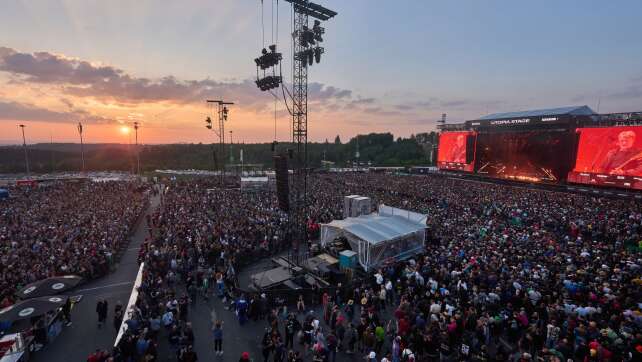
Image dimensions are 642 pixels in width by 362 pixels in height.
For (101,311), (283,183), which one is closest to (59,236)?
(101,311)

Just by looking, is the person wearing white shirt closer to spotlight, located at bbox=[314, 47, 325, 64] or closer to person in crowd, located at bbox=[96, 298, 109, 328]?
person in crowd, located at bbox=[96, 298, 109, 328]

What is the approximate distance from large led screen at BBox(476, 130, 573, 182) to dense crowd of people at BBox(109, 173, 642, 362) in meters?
15.2

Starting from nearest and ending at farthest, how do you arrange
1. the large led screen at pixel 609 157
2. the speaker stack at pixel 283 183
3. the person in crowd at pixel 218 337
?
the person in crowd at pixel 218 337 → the speaker stack at pixel 283 183 → the large led screen at pixel 609 157

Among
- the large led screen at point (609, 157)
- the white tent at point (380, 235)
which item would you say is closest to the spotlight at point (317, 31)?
the white tent at point (380, 235)

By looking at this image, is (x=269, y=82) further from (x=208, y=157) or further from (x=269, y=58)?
(x=208, y=157)

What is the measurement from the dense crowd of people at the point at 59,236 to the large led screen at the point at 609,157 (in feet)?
138

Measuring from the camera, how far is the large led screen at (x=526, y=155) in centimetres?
3428

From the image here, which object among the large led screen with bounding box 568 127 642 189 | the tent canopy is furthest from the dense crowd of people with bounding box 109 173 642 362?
the large led screen with bounding box 568 127 642 189

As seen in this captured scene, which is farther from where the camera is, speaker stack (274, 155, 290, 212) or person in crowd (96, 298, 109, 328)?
speaker stack (274, 155, 290, 212)

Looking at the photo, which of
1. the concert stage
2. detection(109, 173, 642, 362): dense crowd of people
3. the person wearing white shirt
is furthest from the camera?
the concert stage

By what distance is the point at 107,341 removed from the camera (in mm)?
9562

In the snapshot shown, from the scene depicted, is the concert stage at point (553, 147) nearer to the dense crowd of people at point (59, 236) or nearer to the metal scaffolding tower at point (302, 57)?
the metal scaffolding tower at point (302, 57)

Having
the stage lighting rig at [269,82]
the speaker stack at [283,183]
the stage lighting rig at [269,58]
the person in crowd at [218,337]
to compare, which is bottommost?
the person in crowd at [218,337]

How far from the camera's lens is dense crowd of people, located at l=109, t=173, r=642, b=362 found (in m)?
8.20
